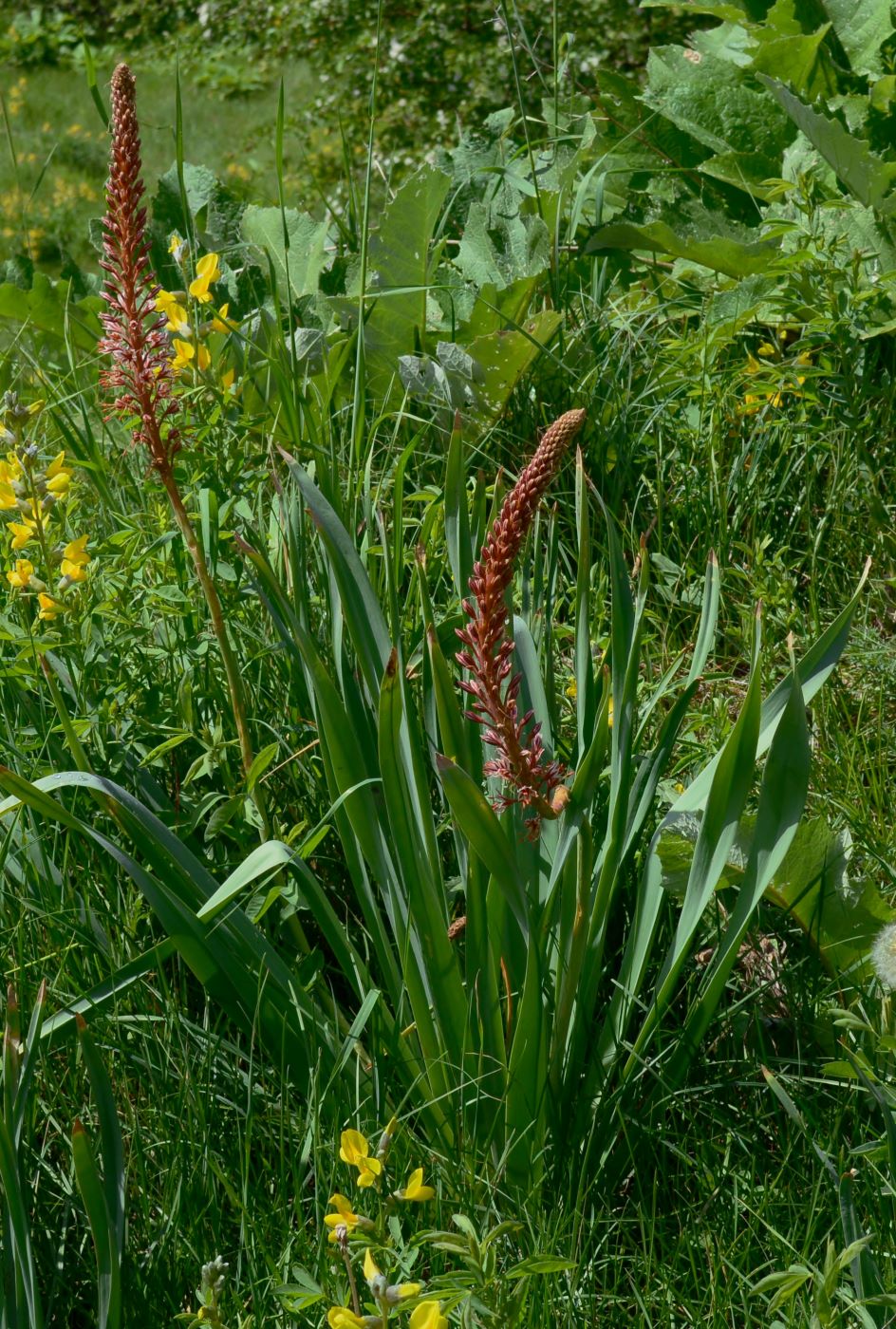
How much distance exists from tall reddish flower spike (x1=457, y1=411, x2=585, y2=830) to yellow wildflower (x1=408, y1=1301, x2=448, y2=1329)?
0.42 metres

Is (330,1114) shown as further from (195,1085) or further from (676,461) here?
(676,461)

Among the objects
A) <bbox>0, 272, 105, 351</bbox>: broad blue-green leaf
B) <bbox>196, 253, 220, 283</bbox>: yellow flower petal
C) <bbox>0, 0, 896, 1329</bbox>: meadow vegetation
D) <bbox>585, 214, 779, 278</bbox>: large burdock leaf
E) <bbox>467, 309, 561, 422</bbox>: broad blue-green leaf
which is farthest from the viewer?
<bbox>0, 272, 105, 351</bbox>: broad blue-green leaf

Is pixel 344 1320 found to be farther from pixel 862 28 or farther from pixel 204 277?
pixel 862 28

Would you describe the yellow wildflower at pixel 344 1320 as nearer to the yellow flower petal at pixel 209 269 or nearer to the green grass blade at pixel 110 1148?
the green grass blade at pixel 110 1148

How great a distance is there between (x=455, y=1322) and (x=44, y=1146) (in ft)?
1.61

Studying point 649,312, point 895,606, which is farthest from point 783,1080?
→ point 649,312

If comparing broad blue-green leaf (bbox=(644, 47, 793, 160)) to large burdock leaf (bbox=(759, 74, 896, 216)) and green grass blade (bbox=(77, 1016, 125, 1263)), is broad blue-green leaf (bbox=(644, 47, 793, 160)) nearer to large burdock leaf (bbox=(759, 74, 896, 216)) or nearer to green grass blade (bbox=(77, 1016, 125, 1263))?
large burdock leaf (bbox=(759, 74, 896, 216))

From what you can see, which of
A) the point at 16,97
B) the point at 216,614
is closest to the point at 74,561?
the point at 216,614

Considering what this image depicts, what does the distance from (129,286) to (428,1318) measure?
1.11 metres

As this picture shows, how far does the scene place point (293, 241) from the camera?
2992 mm

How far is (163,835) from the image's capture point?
1451 millimetres

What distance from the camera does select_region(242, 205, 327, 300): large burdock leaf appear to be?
115 inches

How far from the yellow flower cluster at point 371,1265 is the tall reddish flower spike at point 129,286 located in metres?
0.80

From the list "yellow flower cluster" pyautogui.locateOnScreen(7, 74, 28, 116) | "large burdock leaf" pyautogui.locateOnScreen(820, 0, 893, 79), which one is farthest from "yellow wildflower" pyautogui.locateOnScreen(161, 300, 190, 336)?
"yellow flower cluster" pyautogui.locateOnScreen(7, 74, 28, 116)
